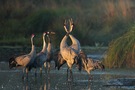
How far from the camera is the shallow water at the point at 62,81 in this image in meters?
18.0

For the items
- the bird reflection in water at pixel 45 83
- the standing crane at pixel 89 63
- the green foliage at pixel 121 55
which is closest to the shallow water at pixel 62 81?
the bird reflection in water at pixel 45 83

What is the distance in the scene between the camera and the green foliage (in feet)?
77.7

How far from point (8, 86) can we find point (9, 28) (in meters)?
16.7

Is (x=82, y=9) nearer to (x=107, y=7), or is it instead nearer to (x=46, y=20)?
(x=107, y=7)

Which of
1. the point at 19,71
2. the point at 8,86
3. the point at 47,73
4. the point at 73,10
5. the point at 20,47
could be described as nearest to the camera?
the point at 8,86

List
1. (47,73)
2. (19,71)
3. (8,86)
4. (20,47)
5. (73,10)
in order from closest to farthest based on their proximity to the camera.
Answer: (8,86)
(47,73)
(19,71)
(20,47)
(73,10)

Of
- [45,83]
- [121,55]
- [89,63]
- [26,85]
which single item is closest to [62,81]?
[45,83]

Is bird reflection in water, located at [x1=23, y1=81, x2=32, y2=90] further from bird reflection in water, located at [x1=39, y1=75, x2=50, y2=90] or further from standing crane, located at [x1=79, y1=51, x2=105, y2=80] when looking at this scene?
standing crane, located at [x1=79, y1=51, x2=105, y2=80]

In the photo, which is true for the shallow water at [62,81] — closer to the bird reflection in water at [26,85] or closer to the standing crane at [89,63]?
the bird reflection in water at [26,85]

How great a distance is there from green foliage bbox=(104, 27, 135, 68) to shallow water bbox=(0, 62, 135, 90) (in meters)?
0.71

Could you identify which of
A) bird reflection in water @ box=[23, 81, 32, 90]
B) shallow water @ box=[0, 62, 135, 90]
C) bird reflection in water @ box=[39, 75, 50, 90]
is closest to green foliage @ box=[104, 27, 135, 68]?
shallow water @ box=[0, 62, 135, 90]

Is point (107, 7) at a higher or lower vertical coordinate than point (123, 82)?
higher

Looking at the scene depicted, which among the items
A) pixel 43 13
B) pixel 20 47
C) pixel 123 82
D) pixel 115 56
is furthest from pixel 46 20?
pixel 123 82

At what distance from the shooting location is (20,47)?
31109 millimetres
